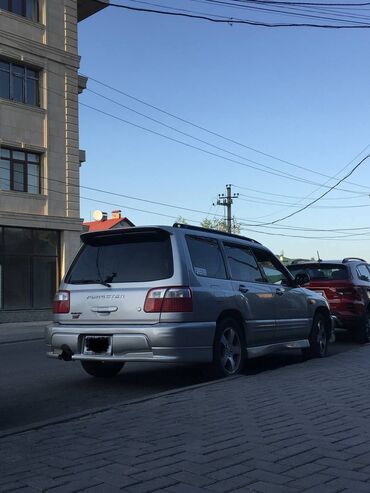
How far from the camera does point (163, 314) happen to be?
6.64m

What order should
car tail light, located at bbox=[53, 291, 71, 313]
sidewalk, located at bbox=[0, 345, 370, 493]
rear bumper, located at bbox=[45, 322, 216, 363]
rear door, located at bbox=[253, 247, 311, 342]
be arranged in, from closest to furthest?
sidewalk, located at bbox=[0, 345, 370, 493]
rear bumper, located at bbox=[45, 322, 216, 363]
car tail light, located at bbox=[53, 291, 71, 313]
rear door, located at bbox=[253, 247, 311, 342]

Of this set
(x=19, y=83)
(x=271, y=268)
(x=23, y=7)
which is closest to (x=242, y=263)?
(x=271, y=268)

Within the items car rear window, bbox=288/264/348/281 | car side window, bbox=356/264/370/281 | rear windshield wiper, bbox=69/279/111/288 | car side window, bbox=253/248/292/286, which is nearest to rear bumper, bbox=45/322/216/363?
rear windshield wiper, bbox=69/279/111/288

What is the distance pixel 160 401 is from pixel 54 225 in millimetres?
19332

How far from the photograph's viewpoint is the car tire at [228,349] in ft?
23.4

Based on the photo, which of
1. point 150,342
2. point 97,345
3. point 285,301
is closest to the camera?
point 150,342

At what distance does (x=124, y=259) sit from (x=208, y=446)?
3.29 m

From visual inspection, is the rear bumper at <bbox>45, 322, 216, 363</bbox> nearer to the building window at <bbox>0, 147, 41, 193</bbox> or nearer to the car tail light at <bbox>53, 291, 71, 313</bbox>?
the car tail light at <bbox>53, 291, 71, 313</bbox>

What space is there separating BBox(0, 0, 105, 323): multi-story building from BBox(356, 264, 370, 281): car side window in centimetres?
1476

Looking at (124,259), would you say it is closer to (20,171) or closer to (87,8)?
(20,171)

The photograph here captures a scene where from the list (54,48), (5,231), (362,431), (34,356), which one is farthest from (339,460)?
(54,48)

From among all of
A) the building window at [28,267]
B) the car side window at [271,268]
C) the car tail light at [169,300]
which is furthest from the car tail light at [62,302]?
the building window at [28,267]

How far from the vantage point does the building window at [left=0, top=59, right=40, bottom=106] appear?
2316cm

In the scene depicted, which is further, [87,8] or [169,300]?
[87,8]
